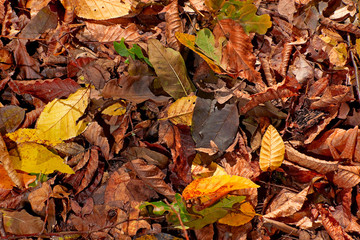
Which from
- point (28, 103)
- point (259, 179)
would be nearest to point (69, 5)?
point (28, 103)

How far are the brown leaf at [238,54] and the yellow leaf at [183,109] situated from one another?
0.83ft

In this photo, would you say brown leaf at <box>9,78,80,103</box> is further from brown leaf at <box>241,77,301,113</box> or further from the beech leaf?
brown leaf at <box>241,77,301,113</box>

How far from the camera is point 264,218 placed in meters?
1.37

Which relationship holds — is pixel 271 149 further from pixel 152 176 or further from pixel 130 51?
pixel 130 51

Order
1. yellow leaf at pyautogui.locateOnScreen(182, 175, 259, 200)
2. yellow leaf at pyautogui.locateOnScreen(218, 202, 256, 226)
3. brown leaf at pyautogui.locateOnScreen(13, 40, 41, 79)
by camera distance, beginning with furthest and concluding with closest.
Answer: brown leaf at pyautogui.locateOnScreen(13, 40, 41, 79)
yellow leaf at pyautogui.locateOnScreen(218, 202, 256, 226)
yellow leaf at pyautogui.locateOnScreen(182, 175, 259, 200)

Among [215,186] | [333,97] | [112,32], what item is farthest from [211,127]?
[112,32]

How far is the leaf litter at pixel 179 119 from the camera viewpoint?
1379mm

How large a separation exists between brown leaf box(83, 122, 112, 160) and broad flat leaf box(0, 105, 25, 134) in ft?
1.20

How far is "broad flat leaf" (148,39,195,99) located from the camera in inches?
54.4

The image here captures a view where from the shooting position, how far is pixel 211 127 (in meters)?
1.39

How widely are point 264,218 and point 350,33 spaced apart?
112 centimetres

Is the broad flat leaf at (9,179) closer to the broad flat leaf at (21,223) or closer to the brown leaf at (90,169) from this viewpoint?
the broad flat leaf at (21,223)

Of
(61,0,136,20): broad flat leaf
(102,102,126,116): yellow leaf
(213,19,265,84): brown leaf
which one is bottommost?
(102,102,126,116): yellow leaf

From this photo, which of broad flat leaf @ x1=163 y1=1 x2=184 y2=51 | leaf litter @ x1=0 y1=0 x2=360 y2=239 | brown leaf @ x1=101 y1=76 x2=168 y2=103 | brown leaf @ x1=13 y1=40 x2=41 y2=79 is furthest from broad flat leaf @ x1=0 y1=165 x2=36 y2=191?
broad flat leaf @ x1=163 y1=1 x2=184 y2=51
